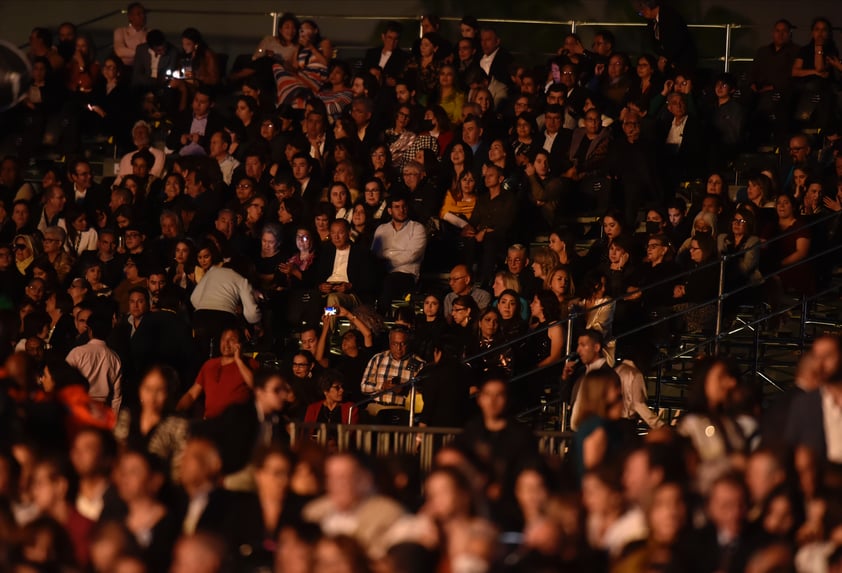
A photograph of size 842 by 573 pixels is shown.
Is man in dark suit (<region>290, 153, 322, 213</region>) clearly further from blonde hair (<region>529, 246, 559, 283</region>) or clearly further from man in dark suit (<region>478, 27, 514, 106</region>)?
blonde hair (<region>529, 246, 559, 283</region>)

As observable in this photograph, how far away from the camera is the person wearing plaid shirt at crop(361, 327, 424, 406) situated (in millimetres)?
11883

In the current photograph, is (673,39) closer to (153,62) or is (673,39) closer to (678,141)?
(678,141)

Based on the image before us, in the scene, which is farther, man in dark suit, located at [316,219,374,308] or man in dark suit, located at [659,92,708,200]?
man in dark suit, located at [659,92,708,200]

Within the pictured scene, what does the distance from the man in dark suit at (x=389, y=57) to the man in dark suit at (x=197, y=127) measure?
171cm

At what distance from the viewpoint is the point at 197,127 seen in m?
16.8

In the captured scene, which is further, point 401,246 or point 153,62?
point 153,62

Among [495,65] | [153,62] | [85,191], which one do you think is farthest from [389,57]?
[85,191]

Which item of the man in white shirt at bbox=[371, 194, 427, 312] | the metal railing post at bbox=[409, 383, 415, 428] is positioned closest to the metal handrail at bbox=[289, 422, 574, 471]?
the metal railing post at bbox=[409, 383, 415, 428]

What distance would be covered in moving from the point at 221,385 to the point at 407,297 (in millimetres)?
2804

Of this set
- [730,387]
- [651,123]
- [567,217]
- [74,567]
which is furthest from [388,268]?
[74,567]

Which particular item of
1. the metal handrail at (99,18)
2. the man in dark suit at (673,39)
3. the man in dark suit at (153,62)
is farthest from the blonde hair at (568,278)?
the metal handrail at (99,18)

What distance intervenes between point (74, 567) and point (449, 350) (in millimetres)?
5236

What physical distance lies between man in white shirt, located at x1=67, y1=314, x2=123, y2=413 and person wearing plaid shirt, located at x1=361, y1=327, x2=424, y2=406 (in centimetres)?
181

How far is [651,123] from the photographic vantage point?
14789 millimetres
